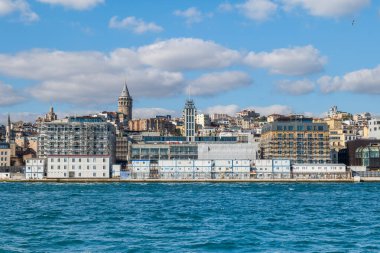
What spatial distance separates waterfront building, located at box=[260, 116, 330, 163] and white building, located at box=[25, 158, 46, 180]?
36.9 meters

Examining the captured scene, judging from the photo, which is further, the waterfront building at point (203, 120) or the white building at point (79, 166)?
the waterfront building at point (203, 120)

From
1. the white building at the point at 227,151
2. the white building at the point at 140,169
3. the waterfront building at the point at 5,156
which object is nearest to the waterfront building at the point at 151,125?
the white building at the point at 227,151

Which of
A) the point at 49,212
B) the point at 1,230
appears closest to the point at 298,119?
the point at 49,212

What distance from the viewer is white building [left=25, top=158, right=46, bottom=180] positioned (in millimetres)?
106562

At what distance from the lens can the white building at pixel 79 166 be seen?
106062 millimetres

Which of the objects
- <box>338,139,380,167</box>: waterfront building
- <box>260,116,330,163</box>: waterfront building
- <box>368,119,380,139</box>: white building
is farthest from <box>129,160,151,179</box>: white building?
Result: <box>368,119,380,139</box>: white building

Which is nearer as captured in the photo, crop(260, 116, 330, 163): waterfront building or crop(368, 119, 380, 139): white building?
crop(260, 116, 330, 163): waterfront building

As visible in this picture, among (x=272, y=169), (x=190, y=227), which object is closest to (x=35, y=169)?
(x=272, y=169)

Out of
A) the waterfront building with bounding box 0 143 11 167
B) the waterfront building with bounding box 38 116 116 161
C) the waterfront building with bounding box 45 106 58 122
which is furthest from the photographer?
the waterfront building with bounding box 45 106 58 122

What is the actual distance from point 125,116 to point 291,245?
166 metres

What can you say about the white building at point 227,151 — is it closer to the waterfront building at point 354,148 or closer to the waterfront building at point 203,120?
the waterfront building at point 354,148

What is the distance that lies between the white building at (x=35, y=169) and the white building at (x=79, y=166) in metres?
1.52

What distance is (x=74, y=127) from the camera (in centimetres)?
11462

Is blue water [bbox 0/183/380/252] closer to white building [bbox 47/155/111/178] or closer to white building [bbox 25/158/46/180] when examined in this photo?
white building [bbox 47/155/111/178]
